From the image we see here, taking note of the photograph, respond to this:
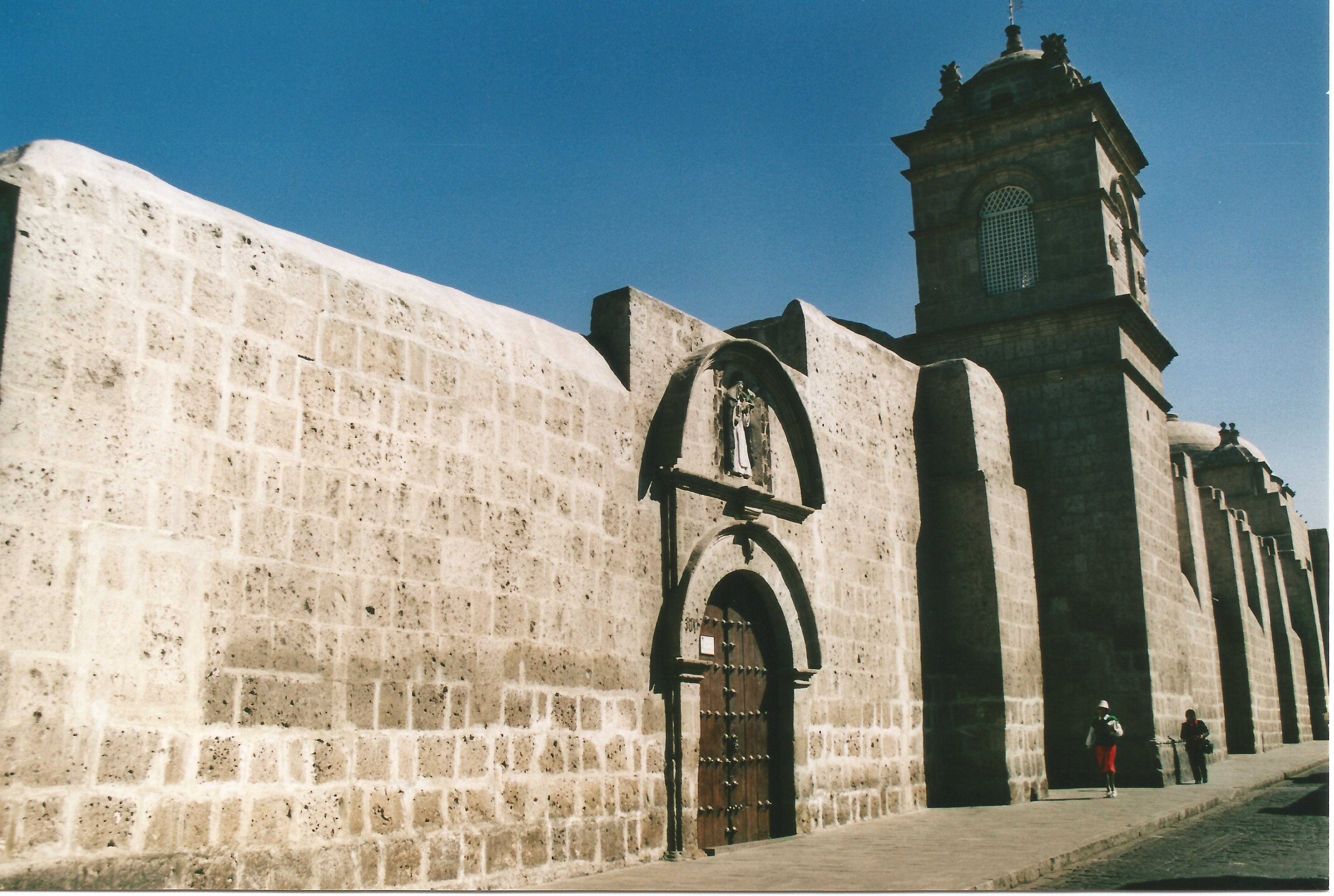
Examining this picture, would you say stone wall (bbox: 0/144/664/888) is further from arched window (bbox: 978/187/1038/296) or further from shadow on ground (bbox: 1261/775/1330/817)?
arched window (bbox: 978/187/1038/296)

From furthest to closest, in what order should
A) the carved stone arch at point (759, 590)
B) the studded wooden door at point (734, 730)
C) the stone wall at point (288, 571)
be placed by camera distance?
the studded wooden door at point (734, 730)
the carved stone arch at point (759, 590)
the stone wall at point (288, 571)

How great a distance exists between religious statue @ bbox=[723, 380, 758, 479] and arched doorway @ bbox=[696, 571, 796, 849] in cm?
77

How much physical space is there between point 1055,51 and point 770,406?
33.8ft

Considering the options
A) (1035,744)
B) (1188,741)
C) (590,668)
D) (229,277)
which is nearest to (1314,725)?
(1188,741)

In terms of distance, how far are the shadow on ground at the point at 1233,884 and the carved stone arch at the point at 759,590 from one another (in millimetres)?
2855

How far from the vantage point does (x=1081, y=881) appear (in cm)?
634

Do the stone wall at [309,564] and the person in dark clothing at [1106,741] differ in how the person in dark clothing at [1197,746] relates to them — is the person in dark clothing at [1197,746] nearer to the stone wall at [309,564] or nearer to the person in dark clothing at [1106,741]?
the person in dark clothing at [1106,741]

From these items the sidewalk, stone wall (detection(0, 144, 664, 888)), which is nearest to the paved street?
the sidewalk

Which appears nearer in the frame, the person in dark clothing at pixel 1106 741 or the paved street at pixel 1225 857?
the paved street at pixel 1225 857

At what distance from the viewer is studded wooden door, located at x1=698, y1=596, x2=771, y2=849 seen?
24.7ft

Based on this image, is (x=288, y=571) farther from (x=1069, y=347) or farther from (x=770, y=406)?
(x=1069, y=347)

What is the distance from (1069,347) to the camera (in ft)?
47.0

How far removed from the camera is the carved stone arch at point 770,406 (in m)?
7.39

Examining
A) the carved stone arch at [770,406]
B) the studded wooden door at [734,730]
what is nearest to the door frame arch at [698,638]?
the studded wooden door at [734,730]
